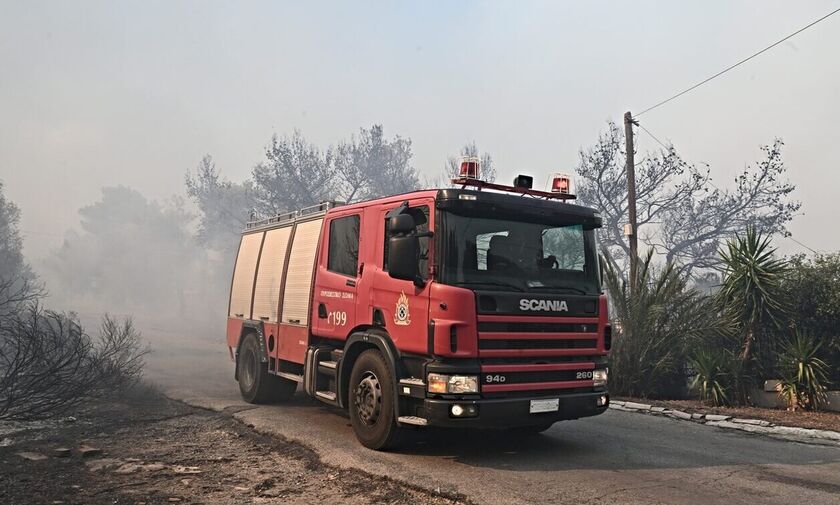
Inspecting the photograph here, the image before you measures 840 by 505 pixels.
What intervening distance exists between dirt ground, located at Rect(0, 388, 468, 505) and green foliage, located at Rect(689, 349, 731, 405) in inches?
287

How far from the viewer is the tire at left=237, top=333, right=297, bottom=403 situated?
8.95 m

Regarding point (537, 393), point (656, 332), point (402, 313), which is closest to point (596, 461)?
point (537, 393)

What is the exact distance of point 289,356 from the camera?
809cm

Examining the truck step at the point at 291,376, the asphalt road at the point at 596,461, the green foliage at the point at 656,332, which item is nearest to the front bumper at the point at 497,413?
the asphalt road at the point at 596,461

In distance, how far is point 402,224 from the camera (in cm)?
562

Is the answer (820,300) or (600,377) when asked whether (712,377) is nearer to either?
(820,300)

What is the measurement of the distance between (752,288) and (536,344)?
21.9ft

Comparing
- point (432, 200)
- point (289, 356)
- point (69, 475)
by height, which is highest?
point (432, 200)

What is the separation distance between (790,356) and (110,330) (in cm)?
1191

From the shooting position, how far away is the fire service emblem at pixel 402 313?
5.75 metres

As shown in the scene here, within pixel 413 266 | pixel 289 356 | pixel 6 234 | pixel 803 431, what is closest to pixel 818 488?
pixel 803 431

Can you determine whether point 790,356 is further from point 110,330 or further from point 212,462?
point 110,330

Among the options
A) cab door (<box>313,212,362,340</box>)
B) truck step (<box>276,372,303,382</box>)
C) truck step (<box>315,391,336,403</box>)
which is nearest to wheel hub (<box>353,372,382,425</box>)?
truck step (<box>315,391,336,403</box>)

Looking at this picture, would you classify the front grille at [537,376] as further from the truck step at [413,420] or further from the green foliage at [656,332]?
the green foliage at [656,332]
